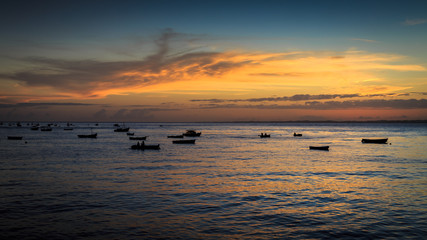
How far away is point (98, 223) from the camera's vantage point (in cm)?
1877

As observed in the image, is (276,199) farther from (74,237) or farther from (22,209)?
(22,209)

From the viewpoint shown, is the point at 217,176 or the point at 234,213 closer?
the point at 234,213

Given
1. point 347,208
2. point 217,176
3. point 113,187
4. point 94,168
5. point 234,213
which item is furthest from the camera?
point 94,168

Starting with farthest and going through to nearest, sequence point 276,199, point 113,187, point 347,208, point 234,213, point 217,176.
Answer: point 217,176 < point 113,187 < point 276,199 < point 347,208 < point 234,213

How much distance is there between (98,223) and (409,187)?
2652 cm

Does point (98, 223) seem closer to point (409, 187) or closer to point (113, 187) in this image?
point (113, 187)

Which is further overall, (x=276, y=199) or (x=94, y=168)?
(x=94, y=168)

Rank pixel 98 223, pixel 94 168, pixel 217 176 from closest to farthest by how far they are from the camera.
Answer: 1. pixel 98 223
2. pixel 217 176
3. pixel 94 168

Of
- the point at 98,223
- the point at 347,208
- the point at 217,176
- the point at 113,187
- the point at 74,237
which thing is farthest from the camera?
the point at 217,176

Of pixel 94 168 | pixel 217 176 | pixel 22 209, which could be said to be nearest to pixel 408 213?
pixel 217 176

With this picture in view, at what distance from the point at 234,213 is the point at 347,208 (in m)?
7.92

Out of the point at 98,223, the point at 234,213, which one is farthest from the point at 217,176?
the point at 98,223

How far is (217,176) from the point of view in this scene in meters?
35.2

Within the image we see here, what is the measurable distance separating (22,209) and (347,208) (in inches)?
854
